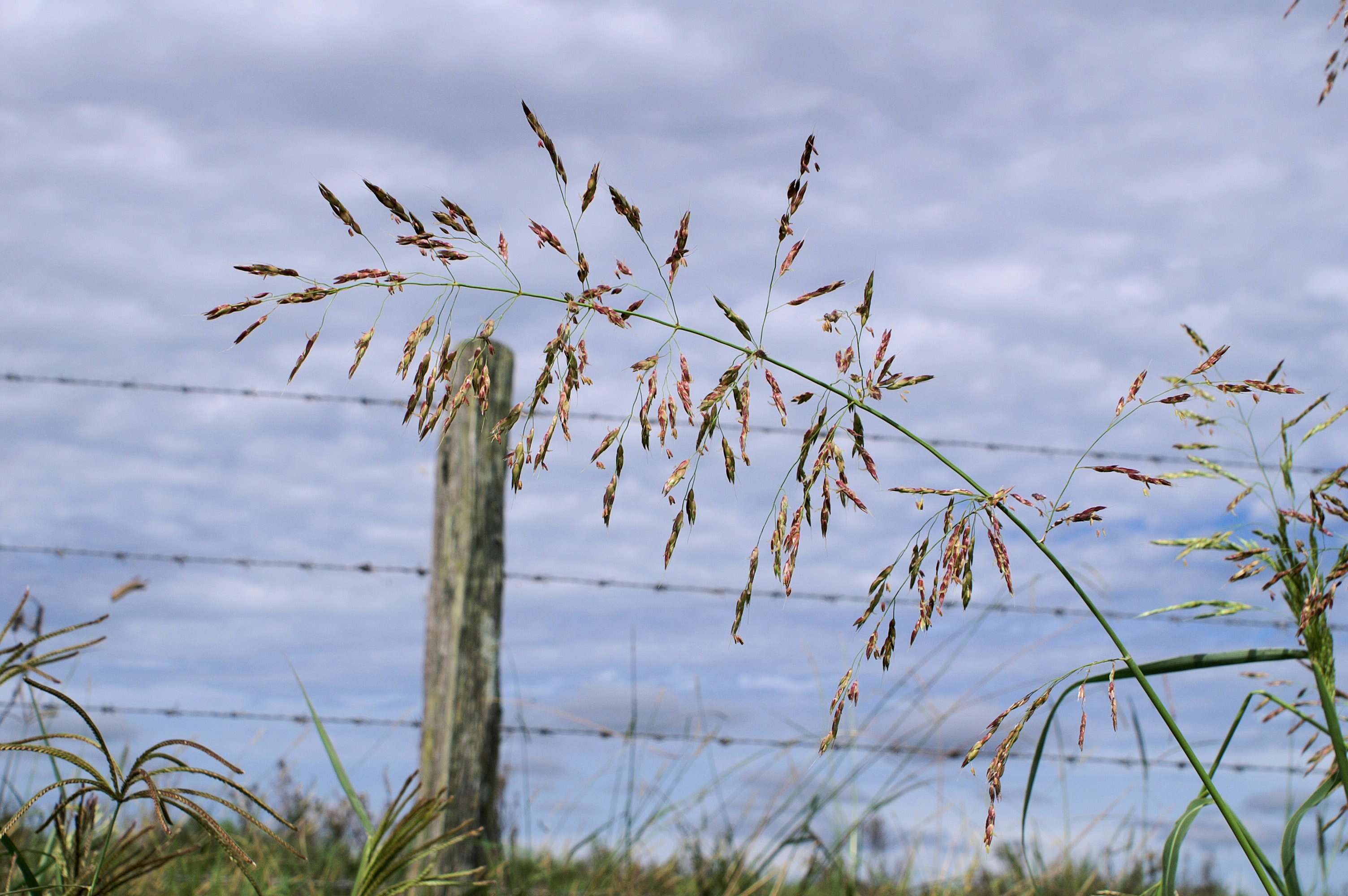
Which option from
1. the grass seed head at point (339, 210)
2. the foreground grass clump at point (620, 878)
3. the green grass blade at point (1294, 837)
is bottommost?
the foreground grass clump at point (620, 878)

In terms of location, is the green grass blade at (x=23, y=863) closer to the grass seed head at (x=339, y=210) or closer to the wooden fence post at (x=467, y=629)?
the grass seed head at (x=339, y=210)

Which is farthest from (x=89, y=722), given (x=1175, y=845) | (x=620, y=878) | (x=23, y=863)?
(x=620, y=878)

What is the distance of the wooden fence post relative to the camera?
11.1 feet

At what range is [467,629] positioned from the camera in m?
3.47

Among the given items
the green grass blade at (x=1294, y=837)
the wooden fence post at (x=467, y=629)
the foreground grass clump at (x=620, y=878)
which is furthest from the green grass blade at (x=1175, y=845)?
the wooden fence post at (x=467, y=629)

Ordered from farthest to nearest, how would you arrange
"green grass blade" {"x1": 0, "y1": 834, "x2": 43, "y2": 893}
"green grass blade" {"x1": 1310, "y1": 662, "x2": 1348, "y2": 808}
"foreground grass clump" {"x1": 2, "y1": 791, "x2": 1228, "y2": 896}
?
"foreground grass clump" {"x1": 2, "y1": 791, "x2": 1228, "y2": 896} → "green grass blade" {"x1": 1310, "y1": 662, "x2": 1348, "y2": 808} → "green grass blade" {"x1": 0, "y1": 834, "x2": 43, "y2": 893}

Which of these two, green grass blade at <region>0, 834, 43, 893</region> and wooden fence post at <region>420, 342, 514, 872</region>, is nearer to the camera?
green grass blade at <region>0, 834, 43, 893</region>

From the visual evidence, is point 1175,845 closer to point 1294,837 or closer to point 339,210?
point 1294,837

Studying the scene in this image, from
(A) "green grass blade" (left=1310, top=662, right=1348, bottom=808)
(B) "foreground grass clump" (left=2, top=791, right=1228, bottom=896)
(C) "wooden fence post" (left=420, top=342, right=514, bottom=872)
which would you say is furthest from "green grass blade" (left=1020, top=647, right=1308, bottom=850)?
(C) "wooden fence post" (left=420, top=342, right=514, bottom=872)

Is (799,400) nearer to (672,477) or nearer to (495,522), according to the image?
(672,477)

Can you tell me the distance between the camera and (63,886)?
1031mm

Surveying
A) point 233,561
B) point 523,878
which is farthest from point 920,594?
point 233,561

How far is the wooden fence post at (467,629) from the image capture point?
3373mm

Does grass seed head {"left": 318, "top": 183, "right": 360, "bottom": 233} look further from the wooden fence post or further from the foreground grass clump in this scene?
the wooden fence post
